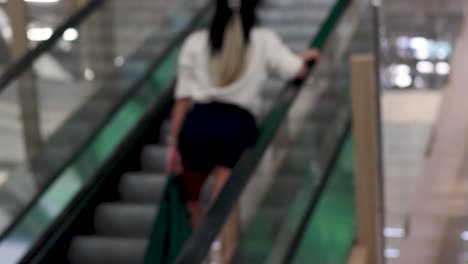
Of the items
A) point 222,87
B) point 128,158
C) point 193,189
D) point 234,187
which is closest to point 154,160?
point 128,158

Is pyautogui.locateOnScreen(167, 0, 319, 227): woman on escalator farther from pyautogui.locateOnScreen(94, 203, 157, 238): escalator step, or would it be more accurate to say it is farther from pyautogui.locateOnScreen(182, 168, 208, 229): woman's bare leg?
pyautogui.locateOnScreen(94, 203, 157, 238): escalator step

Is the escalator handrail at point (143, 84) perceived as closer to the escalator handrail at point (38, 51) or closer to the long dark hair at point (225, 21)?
the escalator handrail at point (38, 51)

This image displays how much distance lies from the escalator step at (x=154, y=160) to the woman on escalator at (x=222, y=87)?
1.48m

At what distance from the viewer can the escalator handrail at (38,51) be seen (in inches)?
192

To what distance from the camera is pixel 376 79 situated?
186 inches

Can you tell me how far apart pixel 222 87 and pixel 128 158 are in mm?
1755

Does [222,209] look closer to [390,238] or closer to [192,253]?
[192,253]

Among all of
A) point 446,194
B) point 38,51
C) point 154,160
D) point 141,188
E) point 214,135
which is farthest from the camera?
point 446,194

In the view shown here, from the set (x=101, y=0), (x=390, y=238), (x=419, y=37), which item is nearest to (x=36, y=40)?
(x=101, y=0)

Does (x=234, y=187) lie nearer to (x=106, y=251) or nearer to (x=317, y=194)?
(x=317, y=194)

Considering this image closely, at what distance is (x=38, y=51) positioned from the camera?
5.11 meters

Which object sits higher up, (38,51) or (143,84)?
(38,51)

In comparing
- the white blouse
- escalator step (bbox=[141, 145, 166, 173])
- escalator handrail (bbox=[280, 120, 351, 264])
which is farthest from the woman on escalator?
escalator step (bbox=[141, 145, 166, 173])

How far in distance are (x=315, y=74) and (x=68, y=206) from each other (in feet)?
5.38
